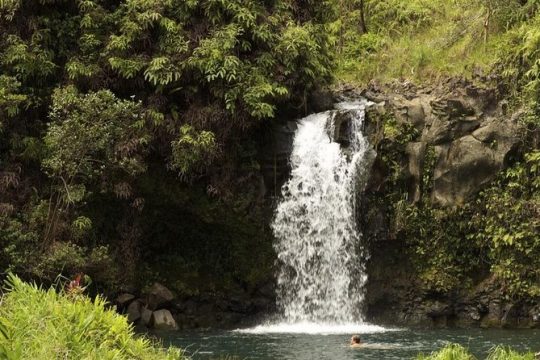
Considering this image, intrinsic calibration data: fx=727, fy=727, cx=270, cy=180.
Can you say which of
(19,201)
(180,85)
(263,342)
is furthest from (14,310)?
(180,85)

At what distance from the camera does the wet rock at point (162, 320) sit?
17.1 metres

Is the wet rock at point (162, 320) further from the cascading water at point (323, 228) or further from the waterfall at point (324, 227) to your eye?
the waterfall at point (324, 227)

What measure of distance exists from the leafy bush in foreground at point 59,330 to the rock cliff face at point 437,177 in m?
10.2

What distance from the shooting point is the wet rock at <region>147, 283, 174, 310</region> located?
58.1 feet

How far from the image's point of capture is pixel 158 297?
1772 cm

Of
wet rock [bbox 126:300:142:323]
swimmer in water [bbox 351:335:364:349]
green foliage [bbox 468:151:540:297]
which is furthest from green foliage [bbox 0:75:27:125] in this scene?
green foliage [bbox 468:151:540:297]

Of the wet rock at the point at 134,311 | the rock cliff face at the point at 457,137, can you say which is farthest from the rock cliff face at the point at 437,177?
the wet rock at the point at 134,311

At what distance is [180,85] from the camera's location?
17812 millimetres

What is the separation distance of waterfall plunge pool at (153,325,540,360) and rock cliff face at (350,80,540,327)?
3.51 ft

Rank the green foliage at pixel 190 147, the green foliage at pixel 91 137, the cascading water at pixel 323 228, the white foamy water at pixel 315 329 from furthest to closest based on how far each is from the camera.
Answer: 1. the cascading water at pixel 323 228
2. the green foliage at pixel 190 147
3. the white foamy water at pixel 315 329
4. the green foliage at pixel 91 137

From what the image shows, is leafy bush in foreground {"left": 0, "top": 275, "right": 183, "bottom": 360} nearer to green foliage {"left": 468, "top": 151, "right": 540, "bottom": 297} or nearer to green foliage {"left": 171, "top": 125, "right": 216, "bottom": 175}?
green foliage {"left": 171, "top": 125, "right": 216, "bottom": 175}

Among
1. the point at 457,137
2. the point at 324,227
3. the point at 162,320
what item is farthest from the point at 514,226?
the point at 162,320

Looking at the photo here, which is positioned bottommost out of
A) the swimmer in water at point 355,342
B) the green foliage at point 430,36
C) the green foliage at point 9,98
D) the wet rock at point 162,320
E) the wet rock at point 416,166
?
the wet rock at point 162,320

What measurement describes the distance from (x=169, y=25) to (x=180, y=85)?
146cm
